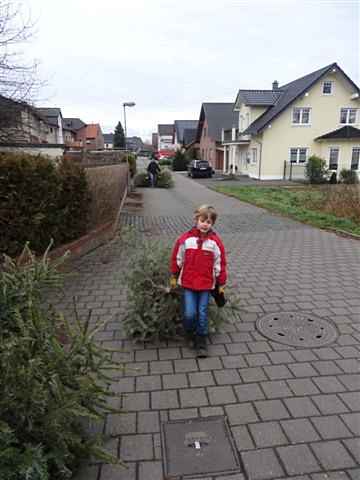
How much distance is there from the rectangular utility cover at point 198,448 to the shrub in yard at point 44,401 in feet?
1.52

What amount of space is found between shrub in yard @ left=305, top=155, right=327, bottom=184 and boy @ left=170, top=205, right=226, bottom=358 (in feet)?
78.7

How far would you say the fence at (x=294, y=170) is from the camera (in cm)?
2769

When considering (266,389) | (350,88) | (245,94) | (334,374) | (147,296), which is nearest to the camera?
(266,389)

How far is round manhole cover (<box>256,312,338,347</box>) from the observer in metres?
3.56

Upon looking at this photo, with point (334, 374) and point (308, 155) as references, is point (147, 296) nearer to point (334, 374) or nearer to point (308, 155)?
point (334, 374)

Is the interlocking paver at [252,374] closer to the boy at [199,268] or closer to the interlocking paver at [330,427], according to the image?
the boy at [199,268]

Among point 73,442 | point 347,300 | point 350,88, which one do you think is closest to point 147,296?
point 73,442

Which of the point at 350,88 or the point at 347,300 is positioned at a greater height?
the point at 350,88

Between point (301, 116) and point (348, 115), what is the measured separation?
414 centimetres

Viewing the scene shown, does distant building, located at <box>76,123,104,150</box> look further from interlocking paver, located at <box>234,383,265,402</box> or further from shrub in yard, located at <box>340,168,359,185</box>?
interlocking paver, located at <box>234,383,265,402</box>

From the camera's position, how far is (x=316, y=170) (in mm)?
24828

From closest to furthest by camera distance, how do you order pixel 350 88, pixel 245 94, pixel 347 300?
1. pixel 347 300
2. pixel 350 88
3. pixel 245 94

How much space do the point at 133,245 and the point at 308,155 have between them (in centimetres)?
2714

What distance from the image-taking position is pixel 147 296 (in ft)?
11.2
